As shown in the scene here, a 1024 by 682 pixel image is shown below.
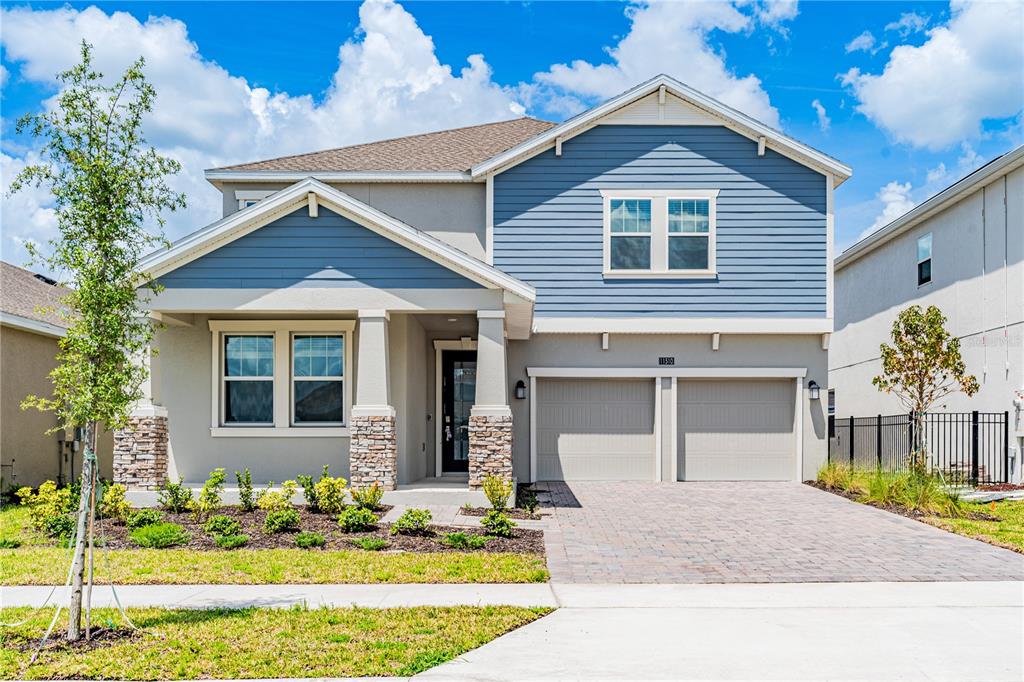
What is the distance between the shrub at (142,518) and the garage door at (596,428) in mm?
8656

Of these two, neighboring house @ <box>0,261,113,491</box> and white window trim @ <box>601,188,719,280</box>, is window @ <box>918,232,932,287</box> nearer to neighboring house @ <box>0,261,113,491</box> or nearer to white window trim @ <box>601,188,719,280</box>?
white window trim @ <box>601,188,719,280</box>

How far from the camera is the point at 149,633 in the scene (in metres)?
6.92

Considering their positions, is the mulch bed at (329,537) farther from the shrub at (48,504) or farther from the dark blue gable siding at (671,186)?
the dark blue gable siding at (671,186)

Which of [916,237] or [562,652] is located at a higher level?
[916,237]

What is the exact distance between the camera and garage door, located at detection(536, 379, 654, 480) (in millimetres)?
18859

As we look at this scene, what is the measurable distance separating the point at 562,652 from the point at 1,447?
1317cm

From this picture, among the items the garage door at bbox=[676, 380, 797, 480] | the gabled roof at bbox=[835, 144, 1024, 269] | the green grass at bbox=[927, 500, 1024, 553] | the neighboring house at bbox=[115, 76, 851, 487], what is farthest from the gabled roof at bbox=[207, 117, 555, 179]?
the green grass at bbox=[927, 500, 1024, 553]

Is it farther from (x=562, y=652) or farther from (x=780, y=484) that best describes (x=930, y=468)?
(x=562, y=652)

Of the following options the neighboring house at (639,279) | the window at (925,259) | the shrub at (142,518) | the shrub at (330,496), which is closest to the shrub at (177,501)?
the shrub at (142,518)

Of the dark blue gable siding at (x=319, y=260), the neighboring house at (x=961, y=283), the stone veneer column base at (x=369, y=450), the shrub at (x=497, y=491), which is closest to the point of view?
the shrub at (x=497, y=491)

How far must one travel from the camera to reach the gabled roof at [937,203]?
17953 mm

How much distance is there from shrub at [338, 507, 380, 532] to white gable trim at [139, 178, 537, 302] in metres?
4.31

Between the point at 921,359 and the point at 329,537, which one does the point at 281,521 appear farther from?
the point at 921,359

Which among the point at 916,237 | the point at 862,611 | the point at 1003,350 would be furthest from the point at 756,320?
the point at 862,611
